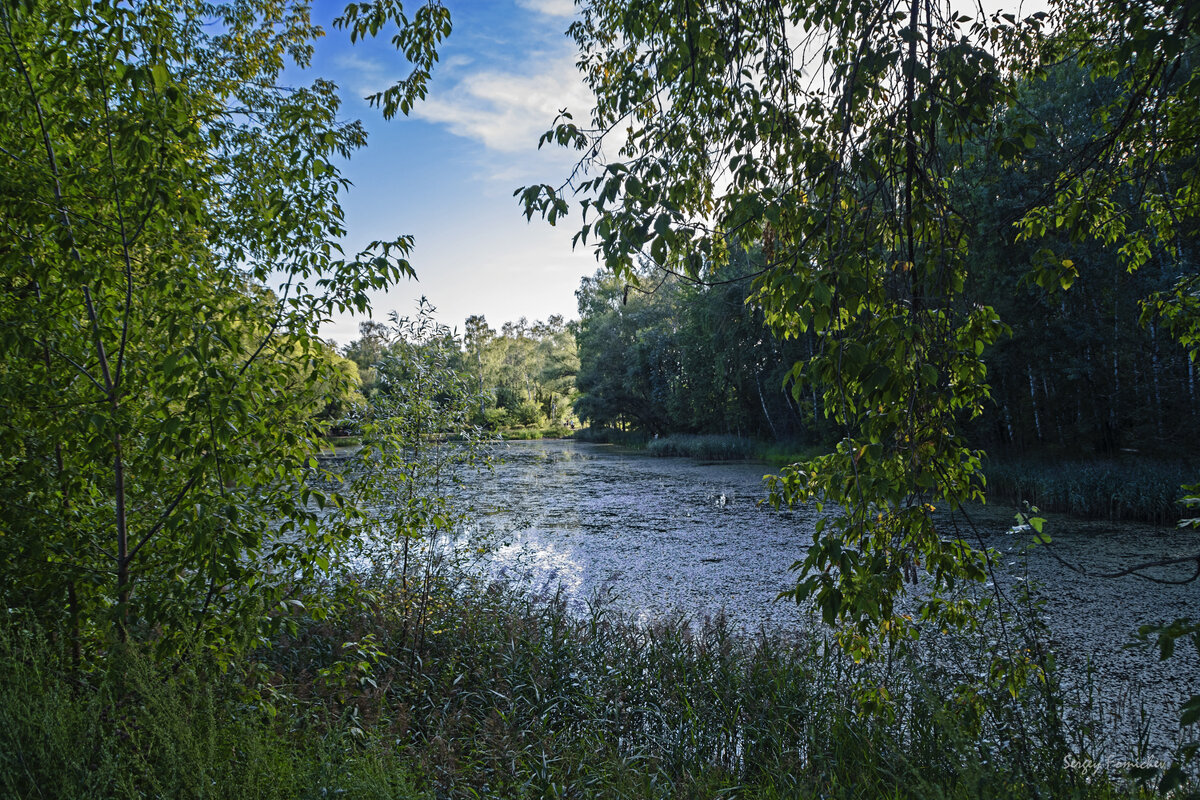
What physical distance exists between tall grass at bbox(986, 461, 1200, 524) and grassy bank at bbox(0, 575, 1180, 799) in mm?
6820

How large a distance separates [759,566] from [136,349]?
19.6 ft

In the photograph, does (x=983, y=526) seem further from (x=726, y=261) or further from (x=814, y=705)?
(x=726, y=261)

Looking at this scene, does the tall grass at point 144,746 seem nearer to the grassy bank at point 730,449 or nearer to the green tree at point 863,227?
the green tree at point 863,227

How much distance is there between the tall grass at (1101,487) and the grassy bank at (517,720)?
6.82 meters

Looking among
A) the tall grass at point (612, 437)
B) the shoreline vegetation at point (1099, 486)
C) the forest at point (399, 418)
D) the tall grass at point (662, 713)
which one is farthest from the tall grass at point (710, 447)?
the forest at point (399, 418)

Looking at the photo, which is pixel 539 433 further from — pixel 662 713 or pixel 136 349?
pixel 136 349

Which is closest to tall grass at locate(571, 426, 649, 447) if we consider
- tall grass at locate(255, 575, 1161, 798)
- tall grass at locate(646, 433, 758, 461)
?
tall grass at locate(646, 433, 758, 461)

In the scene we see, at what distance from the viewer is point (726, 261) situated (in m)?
2.56

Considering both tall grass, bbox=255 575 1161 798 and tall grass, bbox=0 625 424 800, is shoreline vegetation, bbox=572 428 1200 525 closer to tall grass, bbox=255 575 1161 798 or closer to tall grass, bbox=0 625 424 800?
tall grass, bbox=255 575 1161 798

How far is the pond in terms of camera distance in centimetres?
379

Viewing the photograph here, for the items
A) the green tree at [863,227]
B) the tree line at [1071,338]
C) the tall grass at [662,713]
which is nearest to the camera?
the green tree at [863,227]

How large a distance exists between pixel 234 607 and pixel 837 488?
1986mm

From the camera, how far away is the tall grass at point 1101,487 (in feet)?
27.1

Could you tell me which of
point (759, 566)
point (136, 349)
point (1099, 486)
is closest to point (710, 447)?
point (1099, 486)
